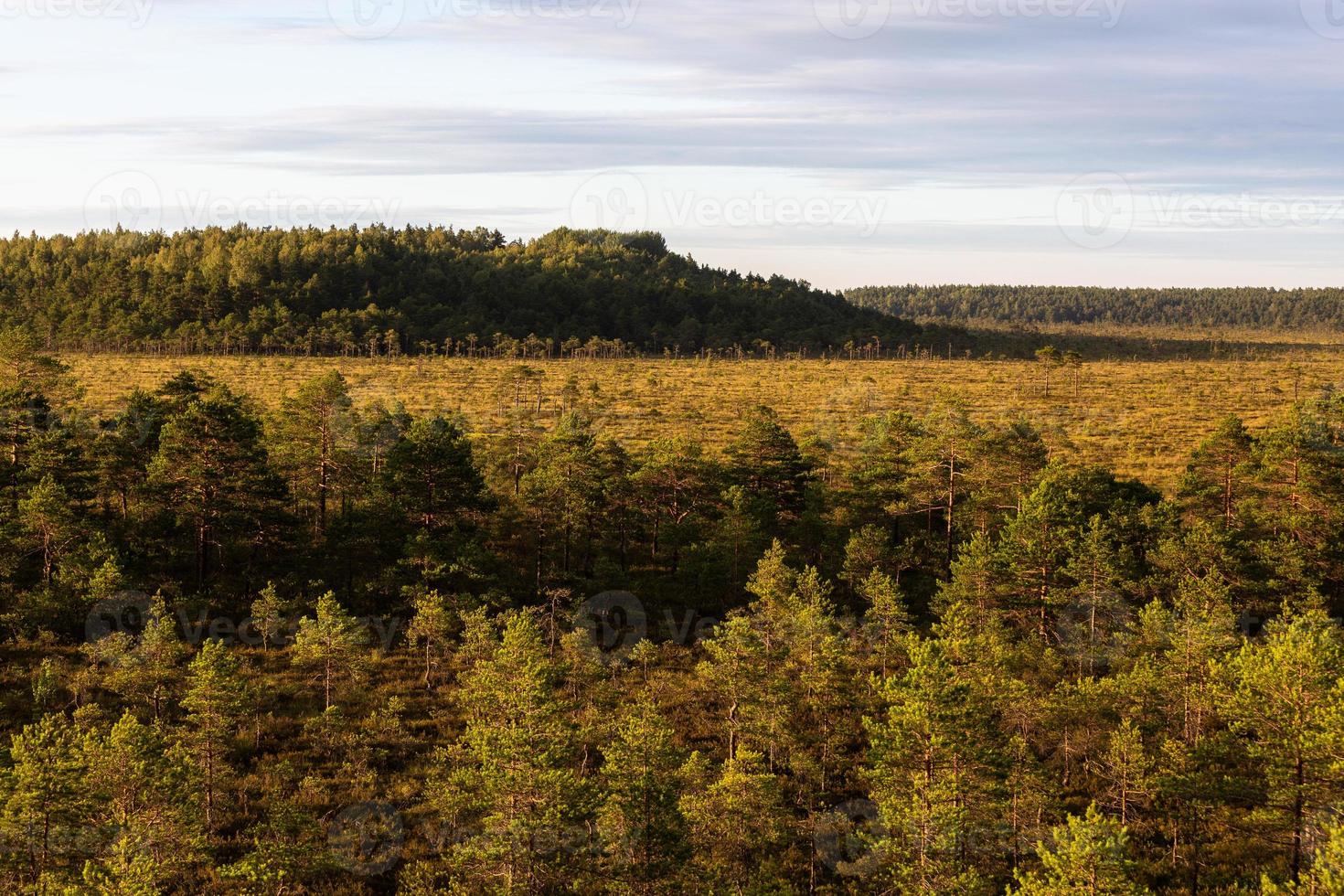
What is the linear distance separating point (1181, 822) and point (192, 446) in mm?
43524

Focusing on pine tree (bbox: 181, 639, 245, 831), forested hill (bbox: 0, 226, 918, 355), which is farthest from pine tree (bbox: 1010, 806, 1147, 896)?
forested hill (bbox: 0, 226, 918, 355)

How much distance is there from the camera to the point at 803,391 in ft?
361

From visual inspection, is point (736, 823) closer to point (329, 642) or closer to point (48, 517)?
point (329, 642)

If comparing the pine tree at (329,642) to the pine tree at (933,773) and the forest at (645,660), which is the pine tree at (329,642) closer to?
the forest at (645,660)

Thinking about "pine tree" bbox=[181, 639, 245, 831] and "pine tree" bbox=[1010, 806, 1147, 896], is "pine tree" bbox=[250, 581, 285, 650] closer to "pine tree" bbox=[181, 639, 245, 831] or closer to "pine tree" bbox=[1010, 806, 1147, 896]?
"pine tree" bbox=[181, 639, 245, 831]

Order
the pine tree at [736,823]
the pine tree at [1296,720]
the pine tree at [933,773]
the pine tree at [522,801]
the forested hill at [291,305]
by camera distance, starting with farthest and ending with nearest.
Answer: the forested hill at [291,305], the pine tree at [736,823], the pine tree at [933,773], the pine tree at [1296,720], the pine tree at [522,801]

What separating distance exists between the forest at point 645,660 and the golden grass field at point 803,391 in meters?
17.8

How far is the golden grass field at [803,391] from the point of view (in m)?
80.0

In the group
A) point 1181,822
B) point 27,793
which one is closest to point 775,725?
point 1181,822

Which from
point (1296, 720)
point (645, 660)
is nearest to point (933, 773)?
point (1296, 720)

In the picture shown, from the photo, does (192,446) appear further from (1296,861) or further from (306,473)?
(1296,861)

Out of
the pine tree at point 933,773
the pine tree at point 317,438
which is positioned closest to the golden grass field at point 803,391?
the pine tree at point 317,438

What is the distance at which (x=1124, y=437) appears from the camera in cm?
8219

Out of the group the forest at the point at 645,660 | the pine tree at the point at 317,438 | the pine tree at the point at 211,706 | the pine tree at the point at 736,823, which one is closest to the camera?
the forest at the point at 645,660
